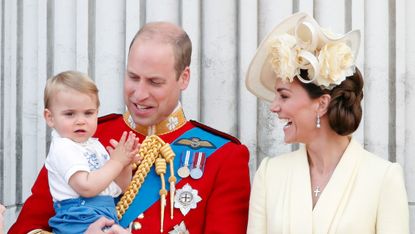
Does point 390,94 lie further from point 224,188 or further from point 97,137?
point 97,137

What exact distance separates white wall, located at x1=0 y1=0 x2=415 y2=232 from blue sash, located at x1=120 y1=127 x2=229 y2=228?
486 mm

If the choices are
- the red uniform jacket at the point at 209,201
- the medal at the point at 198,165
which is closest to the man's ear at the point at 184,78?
the red uniform jacket at the point at 209,201

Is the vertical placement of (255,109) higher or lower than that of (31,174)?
higher

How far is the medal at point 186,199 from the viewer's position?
3.93m

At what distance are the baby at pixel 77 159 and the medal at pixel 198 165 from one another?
278 mm

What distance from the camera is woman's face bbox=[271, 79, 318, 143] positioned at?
12.5 ft

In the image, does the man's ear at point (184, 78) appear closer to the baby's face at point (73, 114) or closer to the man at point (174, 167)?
the man at point (174, 167)

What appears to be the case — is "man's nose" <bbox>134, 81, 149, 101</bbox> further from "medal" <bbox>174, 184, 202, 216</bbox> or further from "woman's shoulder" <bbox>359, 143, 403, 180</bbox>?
"woman's shoulder" <bbox>359, 143, 403, 180</bbox>

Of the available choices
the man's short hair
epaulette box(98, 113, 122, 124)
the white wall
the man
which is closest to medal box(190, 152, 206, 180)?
the man

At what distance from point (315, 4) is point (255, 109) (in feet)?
1.73

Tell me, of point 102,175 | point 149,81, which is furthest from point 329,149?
point 102,175

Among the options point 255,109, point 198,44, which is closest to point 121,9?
point 198,44

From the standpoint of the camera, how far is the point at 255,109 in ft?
15.0

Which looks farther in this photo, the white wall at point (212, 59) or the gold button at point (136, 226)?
the white wall at point (212, 59)
